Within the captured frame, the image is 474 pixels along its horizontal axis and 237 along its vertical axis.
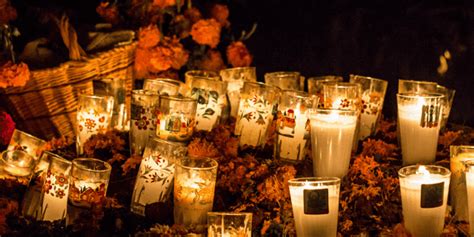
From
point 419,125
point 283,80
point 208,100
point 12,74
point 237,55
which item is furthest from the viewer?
point 237,55

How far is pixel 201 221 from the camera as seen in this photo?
2.51 metres

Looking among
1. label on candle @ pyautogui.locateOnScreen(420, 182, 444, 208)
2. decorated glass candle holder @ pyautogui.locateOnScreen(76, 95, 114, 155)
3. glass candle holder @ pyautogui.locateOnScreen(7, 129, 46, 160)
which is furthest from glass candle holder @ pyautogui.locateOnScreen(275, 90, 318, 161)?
glass candle holder @ pyautogui.locateOnScreen(7, 129, 46, 160)

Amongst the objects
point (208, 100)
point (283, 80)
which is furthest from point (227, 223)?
point (283, 80)

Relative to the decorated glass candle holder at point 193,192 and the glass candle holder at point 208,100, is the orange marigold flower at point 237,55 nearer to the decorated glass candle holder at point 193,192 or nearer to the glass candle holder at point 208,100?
the glass candle holder at point 208,100

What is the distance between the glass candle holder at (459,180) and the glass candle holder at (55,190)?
3.93 ft

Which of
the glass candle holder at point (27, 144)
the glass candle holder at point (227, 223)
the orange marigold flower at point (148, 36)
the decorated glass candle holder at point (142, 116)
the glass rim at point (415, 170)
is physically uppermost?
the orange marigold flower at point (148, 36)

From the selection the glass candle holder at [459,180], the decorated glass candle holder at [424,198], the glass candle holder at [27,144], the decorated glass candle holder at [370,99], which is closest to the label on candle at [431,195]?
the decorated glass candle holder at [424,198]

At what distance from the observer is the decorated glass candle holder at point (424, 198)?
7.82ft

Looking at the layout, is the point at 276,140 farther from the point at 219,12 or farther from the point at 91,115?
the point at 219,12

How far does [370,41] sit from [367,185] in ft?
6.18

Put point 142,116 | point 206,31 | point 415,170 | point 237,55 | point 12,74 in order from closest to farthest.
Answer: point 415,170 → point 142,116 → point 12,74 → point 206,31 → point 237,55

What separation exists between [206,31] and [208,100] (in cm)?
110

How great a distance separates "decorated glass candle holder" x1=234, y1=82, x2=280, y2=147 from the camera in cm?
300

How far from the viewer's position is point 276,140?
9.59 feet
